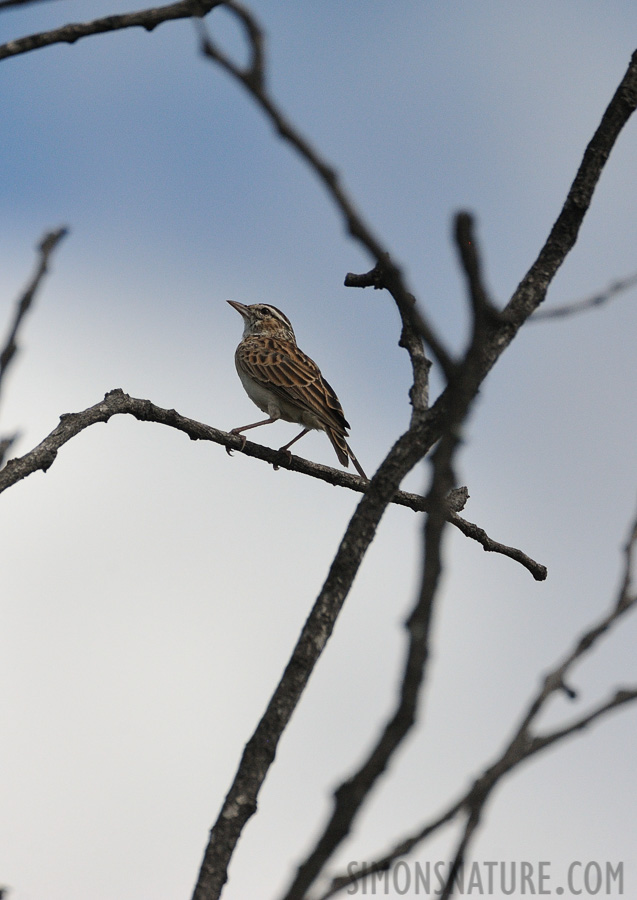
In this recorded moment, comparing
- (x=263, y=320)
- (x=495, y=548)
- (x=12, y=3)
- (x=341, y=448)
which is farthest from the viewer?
(x=263, y=320)

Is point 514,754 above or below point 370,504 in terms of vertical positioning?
below

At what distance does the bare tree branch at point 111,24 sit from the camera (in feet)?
11.0

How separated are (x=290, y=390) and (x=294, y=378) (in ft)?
0.89

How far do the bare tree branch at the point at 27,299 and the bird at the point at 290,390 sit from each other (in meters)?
7.09

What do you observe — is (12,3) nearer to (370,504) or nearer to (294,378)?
(370,504)

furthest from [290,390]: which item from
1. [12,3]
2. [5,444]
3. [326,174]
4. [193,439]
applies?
[326,174]

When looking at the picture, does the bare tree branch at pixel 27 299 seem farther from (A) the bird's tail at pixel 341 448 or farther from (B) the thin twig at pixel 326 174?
(A) the bird's tail at pixel 341 448

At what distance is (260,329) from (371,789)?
14.1 metres

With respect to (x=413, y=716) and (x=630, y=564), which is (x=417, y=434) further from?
(x=413, y=716)

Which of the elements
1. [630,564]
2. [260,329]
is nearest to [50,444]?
[630,564]

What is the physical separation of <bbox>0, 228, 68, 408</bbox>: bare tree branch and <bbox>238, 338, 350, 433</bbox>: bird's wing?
8547 mm

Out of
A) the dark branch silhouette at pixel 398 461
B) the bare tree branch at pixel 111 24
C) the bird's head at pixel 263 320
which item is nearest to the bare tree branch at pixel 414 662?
the dark branch silhouette at pixel 398 461

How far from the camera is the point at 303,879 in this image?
2.23 meters

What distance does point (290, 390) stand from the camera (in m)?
12.7
